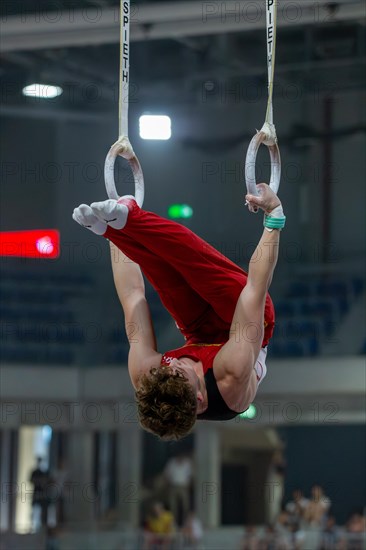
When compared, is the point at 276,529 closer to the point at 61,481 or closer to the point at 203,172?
the point at 61,481

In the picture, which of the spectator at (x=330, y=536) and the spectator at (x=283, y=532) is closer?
the spectator at (x=330, y=536)

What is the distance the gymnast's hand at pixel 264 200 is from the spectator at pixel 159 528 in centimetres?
476

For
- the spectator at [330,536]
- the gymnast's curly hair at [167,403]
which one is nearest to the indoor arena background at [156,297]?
the spectator at [330,536]

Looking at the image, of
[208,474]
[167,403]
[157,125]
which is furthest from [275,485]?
[167,403]

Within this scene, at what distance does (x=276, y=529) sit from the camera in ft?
24.2

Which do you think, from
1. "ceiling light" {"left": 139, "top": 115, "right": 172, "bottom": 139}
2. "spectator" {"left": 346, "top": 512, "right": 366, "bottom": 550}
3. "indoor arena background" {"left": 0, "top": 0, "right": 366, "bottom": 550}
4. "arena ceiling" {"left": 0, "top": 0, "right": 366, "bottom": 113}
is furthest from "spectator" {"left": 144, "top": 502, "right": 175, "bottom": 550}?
"arena ceiling" {"left": 0, "top": 0, "right": 366, "bottom": 113}

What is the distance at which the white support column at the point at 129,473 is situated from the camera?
7750 millimetres

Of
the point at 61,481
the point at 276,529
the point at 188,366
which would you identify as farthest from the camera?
the point at 61,481

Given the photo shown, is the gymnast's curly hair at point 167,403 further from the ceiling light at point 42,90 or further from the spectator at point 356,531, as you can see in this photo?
the ceiling light at point 42,90

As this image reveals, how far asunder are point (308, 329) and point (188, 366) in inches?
181

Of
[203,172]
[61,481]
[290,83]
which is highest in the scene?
[290,83]

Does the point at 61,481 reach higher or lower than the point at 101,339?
lower

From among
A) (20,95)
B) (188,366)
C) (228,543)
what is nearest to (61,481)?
(228,543)

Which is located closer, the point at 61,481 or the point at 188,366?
the point at 188,366
